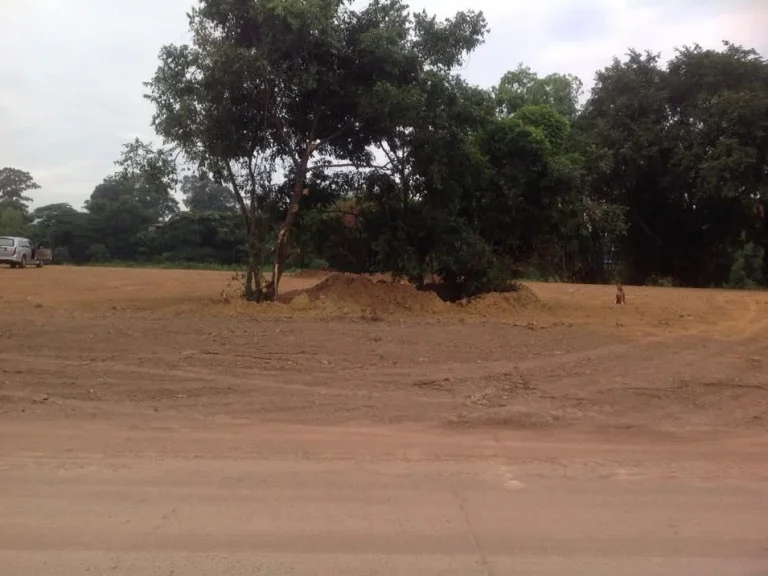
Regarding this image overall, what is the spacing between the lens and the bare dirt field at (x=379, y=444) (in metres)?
4.82

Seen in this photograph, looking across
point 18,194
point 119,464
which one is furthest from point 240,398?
point 18,194

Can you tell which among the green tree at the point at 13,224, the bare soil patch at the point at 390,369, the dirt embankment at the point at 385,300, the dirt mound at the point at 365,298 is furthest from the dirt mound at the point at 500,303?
the green tree at the point at 13,224

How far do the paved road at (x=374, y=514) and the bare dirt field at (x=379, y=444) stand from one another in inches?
0.9

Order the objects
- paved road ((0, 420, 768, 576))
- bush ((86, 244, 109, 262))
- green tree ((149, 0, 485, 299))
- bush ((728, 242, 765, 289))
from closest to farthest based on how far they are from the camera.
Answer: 1. paved road ((0, 420, 768, 576))
2. green tree ((149, 0, 485, 299))
3. bush ((728, 242, 765, 289))
4. bush ((86, 244, 109, 262))

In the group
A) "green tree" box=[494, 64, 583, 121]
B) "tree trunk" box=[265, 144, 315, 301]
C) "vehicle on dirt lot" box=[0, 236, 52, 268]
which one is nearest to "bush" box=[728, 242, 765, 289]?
"green tree" box=[494, 64, 583, 121]

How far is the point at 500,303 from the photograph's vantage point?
56.0ft

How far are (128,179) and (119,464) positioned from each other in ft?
38.9

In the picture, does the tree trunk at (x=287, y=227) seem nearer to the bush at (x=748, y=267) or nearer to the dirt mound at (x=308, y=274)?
the dirt mound at (x=308, y=274)

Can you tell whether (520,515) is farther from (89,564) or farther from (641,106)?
(641,106)

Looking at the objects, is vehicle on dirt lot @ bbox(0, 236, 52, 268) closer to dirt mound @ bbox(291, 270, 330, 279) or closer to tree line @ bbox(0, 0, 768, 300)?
dirt mound @ bbox(291, 270, 330, 279)

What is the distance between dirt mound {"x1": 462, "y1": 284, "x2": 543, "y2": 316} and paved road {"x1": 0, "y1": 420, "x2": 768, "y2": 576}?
367 inches

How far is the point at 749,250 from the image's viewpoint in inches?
1676

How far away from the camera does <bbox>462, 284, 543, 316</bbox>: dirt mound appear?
16578 millimetres

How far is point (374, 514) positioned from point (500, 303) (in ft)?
39.5
